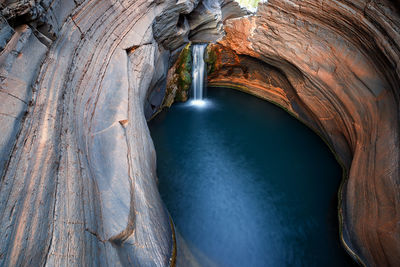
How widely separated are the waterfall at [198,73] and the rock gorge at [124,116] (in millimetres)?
2213

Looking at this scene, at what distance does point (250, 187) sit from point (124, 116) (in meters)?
4.00

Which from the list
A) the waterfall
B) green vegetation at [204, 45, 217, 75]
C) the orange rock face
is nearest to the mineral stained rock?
the orange rock face

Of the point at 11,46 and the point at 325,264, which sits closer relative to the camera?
the point at 11,46

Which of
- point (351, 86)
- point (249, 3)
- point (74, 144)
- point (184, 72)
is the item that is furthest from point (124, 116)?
point (249, 3)

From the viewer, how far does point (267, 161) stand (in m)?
6.98

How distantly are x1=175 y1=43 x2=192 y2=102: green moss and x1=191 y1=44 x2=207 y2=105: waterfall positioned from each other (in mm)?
301

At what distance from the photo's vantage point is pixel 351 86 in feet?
18.7

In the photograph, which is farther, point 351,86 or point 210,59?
point 210,59

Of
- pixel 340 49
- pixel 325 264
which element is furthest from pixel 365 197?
pixel 340 49

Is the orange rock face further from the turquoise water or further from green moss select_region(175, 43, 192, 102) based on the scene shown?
green moss select_region(175, 43, 192, 102)

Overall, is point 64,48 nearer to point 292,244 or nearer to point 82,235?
point 82,235

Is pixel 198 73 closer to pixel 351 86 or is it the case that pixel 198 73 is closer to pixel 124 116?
pixel 351 86

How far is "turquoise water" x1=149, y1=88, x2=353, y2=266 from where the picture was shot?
4590mm

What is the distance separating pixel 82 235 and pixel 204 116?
24.6 ft
